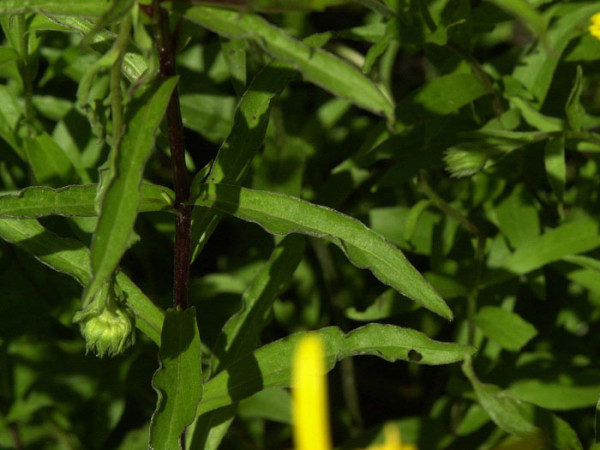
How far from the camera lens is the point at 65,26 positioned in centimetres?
103

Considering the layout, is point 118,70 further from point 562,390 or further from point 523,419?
point 562,390

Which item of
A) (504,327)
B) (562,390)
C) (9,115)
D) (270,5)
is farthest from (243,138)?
(562,390)

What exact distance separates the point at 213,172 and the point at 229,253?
772 millimetres

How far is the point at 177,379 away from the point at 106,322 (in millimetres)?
118

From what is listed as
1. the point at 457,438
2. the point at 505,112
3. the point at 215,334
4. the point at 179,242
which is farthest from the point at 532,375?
the point at 179,242

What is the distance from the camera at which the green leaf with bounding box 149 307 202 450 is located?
39.6 inches

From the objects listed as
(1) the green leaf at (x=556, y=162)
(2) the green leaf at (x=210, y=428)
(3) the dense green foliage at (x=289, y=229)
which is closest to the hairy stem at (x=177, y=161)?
(3) the dense green foliage at (x=289, y=229)

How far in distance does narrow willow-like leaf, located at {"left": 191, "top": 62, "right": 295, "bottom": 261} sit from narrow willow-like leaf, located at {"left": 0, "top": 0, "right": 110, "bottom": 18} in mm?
291

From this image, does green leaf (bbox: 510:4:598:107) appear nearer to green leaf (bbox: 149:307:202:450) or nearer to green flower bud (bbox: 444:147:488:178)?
green flower bud (bbox: 444:147:488:178)

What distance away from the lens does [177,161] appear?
96 cm

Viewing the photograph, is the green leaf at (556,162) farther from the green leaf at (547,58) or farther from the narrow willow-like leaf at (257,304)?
the narrow willow-like leaf at (257,304)

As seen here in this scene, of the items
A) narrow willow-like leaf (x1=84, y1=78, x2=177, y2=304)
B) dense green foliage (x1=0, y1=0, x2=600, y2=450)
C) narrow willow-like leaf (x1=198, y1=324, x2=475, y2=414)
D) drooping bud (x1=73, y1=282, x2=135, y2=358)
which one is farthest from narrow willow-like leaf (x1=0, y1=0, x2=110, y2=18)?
narrow willow-like leaf (x1=198, y1=324, x2=475, y2=414)

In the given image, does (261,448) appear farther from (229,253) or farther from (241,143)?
(241,143)

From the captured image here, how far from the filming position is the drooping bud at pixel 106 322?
3.18 ft
